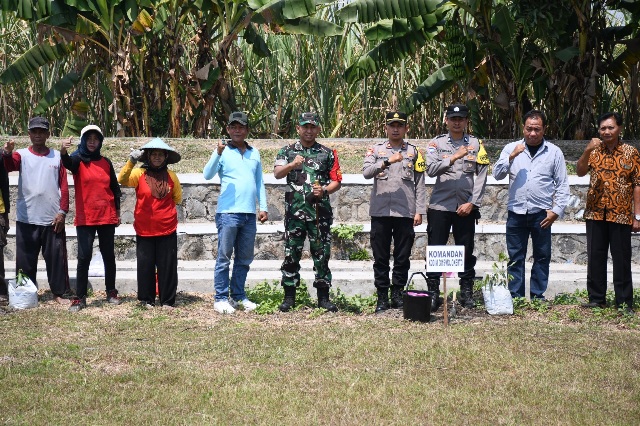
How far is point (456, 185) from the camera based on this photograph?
8.93m

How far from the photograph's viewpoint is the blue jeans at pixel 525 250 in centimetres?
918

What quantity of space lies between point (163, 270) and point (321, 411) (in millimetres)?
3824

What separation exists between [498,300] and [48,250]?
4.53m

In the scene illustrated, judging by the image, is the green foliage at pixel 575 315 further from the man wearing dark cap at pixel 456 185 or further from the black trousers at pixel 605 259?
the man wearing dark cap at pixel 456 185

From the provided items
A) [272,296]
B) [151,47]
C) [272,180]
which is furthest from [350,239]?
[151,47]

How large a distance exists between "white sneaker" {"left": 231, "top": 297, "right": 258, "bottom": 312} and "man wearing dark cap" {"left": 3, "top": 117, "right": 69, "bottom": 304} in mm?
1745

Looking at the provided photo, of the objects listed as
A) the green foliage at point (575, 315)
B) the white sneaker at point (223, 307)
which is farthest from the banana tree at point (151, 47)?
the green foliage at point (575, 315)

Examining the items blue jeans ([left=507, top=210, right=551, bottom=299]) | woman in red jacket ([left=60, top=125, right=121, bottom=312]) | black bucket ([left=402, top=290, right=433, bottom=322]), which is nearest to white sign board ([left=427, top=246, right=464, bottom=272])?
black bucket ([left=402, top=290, right=433, bottom=322])

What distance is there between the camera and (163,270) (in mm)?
9312

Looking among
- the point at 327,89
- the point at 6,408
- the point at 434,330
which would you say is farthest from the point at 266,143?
the point at 6,408

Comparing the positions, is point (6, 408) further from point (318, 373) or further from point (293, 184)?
point (293, 184)

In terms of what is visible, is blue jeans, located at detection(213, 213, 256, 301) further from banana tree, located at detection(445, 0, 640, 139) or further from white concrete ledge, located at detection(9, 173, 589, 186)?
banana tree, located at detection(445, 0, 640, 139)

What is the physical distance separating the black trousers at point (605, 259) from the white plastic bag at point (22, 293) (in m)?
5.44

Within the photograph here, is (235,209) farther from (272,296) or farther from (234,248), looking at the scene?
(272,296)
